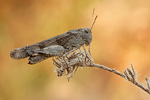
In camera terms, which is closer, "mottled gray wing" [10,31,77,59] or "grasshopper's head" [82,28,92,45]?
"mottled gray wing" [10,31,77,59]

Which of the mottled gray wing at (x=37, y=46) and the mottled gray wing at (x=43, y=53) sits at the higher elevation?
the mottled gray wing at (x=37, y=46)

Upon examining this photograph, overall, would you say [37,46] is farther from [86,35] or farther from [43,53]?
[86,35]

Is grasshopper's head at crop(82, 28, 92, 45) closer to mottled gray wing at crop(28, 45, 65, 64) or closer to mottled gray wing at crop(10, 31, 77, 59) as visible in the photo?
mottled gray wing at crop(10, 31, 77, 59)

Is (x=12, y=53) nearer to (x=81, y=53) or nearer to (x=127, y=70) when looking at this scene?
(x=81, y=53)

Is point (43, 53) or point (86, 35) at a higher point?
point (86, 35)

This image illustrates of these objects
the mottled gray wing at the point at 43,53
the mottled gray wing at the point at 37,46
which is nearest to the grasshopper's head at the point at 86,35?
the mottled gray wing at the point at 37,46

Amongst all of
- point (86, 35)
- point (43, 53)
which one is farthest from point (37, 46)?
point (86, 35)

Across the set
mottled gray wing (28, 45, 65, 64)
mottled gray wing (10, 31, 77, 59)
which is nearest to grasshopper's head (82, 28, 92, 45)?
mottled gray wing (10, 31, 77, 59)

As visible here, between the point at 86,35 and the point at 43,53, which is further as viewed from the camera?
the point at 86,35

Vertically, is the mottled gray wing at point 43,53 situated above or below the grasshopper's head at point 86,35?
below

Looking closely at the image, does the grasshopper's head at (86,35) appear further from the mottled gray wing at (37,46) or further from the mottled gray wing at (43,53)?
the mottled gray wing at (43,53)

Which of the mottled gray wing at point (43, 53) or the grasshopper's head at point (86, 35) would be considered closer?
the mottled gray wing at point (43, 53)
